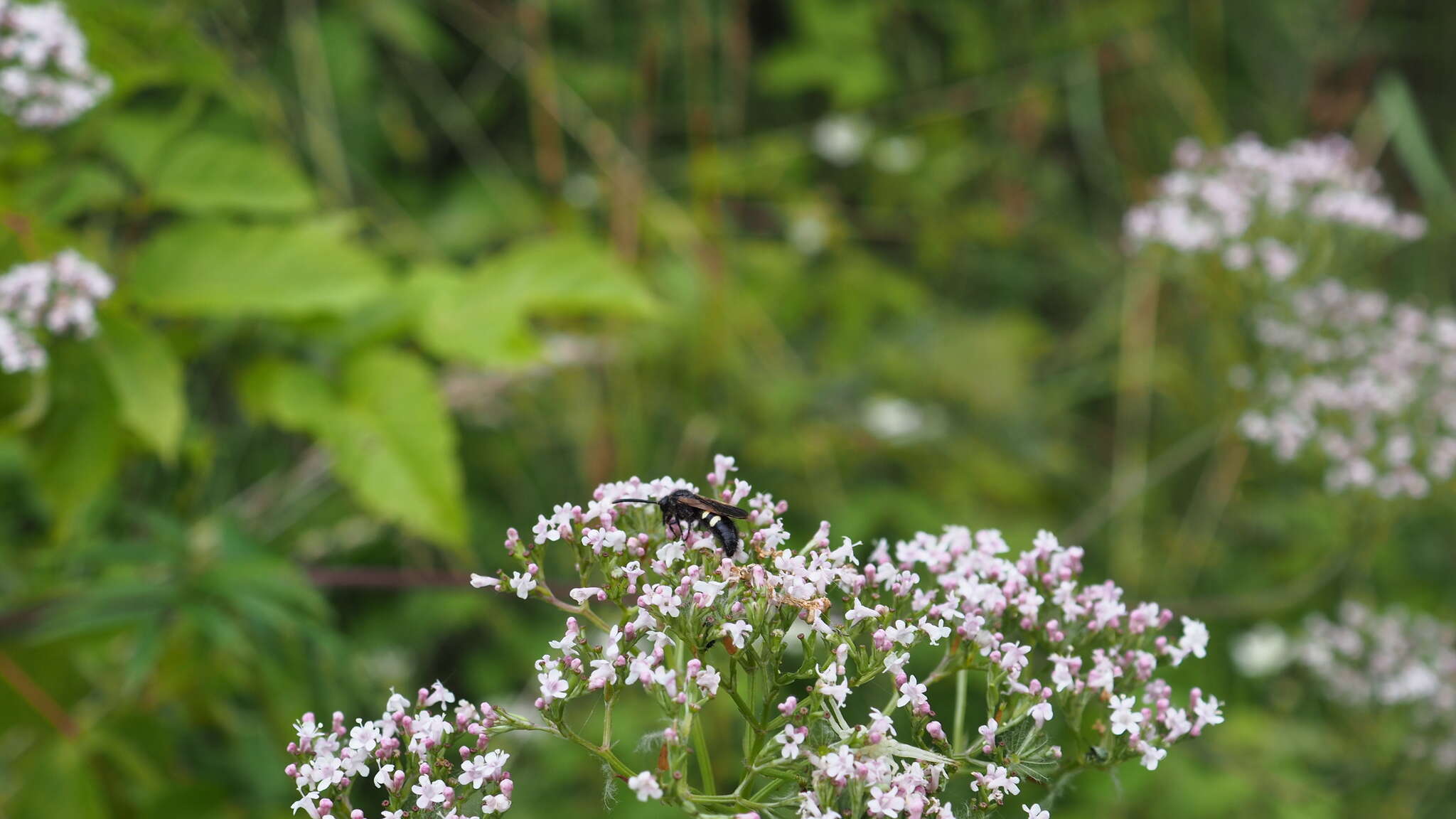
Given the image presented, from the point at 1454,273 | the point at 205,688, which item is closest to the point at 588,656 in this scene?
the point at 205,688

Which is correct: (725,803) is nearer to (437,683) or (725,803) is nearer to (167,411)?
(437,683)

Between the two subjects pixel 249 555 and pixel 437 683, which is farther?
pixel 249 555

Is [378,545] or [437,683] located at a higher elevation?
[378,545]

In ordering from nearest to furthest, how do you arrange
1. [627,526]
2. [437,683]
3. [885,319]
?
1. [437,683]
2. [627,526]
3. [885,319]

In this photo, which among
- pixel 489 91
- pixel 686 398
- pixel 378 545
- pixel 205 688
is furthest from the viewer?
pixel 489 91

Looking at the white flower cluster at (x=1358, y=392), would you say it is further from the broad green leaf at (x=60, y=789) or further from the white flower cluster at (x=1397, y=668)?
the broad green leaf at (x=60, y=789)

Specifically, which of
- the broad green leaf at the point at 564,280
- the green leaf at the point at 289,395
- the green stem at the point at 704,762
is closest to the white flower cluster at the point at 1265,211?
the broad green leaf at the point at 564,280

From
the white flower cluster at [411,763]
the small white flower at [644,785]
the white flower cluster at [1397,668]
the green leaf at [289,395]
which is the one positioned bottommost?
the small white flower at [644,785]

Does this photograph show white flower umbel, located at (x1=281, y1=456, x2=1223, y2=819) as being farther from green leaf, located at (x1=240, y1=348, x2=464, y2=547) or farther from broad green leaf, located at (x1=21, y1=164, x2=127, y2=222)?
broad green leaf, located at (x1=21, y1=164, x2=127, y2=222)

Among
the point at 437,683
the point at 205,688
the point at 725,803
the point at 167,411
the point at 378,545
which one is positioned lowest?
the point at 725,803
